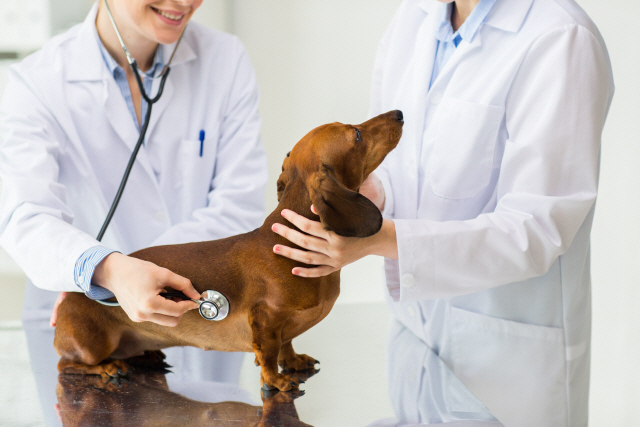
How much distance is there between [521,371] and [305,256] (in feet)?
1.88

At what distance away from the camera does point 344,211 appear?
1.00 meters

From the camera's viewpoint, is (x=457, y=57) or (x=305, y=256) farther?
(x=457, y=57)

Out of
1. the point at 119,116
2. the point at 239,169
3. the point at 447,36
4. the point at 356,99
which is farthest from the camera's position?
the point at 356,99

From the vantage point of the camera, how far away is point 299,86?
3.26m

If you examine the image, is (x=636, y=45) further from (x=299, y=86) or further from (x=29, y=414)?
Result: (x=29, y=414)

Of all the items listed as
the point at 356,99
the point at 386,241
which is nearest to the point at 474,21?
the point at 386,241

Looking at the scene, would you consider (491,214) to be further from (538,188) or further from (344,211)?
(344,211)

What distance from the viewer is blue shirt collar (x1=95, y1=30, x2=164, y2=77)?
5.44 ft

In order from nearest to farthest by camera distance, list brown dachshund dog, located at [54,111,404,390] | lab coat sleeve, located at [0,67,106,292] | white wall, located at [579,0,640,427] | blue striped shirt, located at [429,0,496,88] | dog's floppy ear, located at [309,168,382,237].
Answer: dog's floppy ear, located at [309,168,382,237] < brown dachshund dog, located at [54,111,404,390] < lab coat sleeve, located at [0,67,106,292] < blue striped shirt, located at [429,0,496,88] < white wall, located at [579,0,640,427]

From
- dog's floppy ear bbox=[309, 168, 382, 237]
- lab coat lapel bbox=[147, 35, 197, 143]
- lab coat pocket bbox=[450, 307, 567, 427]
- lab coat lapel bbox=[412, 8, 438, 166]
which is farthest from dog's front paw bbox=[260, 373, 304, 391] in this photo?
lab coat lapel bbox=[147, 35, 197, 143]

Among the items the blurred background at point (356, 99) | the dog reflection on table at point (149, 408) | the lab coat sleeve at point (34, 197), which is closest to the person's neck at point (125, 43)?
the lab coat sleeve at point (34, 197)

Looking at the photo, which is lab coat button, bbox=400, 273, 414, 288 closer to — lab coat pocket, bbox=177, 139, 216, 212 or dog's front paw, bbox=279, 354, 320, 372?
dog's front paw, bbox=279, 354, 320, 372

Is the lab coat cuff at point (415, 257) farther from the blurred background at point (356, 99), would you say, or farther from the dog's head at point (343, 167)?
the blurred background at point (356, 99)

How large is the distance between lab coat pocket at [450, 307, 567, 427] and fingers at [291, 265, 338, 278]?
42 centimetres
